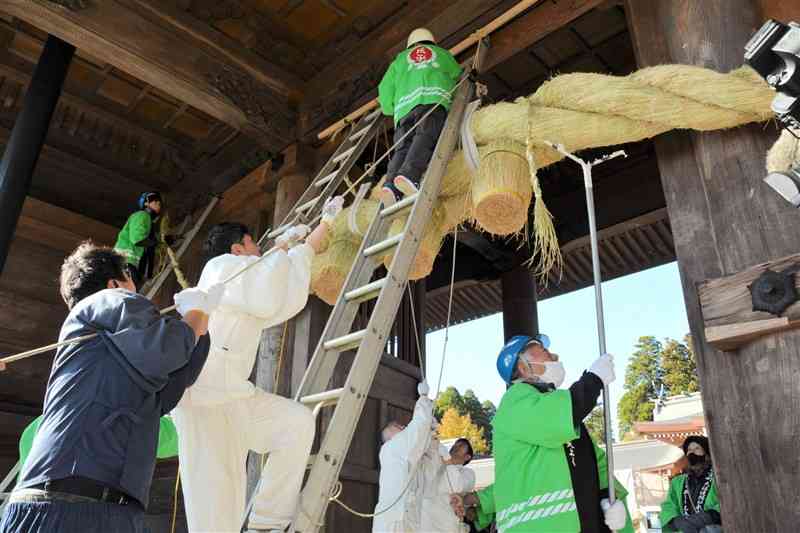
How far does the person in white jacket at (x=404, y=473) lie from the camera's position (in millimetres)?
3834

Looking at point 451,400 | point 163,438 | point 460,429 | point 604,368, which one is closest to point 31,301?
point 163,438

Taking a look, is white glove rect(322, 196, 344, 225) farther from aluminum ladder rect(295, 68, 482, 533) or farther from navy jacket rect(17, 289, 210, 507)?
navy jacket rect(17, 289, 210, 507)

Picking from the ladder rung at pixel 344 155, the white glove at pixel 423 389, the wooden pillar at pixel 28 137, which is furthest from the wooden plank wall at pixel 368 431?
the wooden pillar at pixel 28 137

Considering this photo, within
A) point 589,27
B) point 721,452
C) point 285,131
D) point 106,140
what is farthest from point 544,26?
point 106,140

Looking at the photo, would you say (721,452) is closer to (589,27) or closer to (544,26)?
(544,26)

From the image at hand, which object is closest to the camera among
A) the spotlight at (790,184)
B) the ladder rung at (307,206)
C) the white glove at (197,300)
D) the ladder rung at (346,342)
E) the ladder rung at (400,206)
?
the spotlight at (790,184)

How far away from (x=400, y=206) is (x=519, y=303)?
377 cm

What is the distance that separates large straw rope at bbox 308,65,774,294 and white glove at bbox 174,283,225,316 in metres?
1.61

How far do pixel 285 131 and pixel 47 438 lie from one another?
4.04 m

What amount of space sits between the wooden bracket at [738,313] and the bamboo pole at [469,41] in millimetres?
2395

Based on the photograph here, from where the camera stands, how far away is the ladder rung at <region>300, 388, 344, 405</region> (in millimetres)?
2328

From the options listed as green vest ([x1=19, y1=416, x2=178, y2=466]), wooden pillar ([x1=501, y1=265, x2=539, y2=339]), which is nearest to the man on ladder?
green vest ([x1=19, y1=416, x2=178, y2=466])

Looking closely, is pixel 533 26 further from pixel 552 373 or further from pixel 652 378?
pixel 652 378

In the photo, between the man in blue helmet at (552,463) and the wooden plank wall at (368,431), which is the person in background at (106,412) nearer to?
the man in blue helmet at (552,463)
